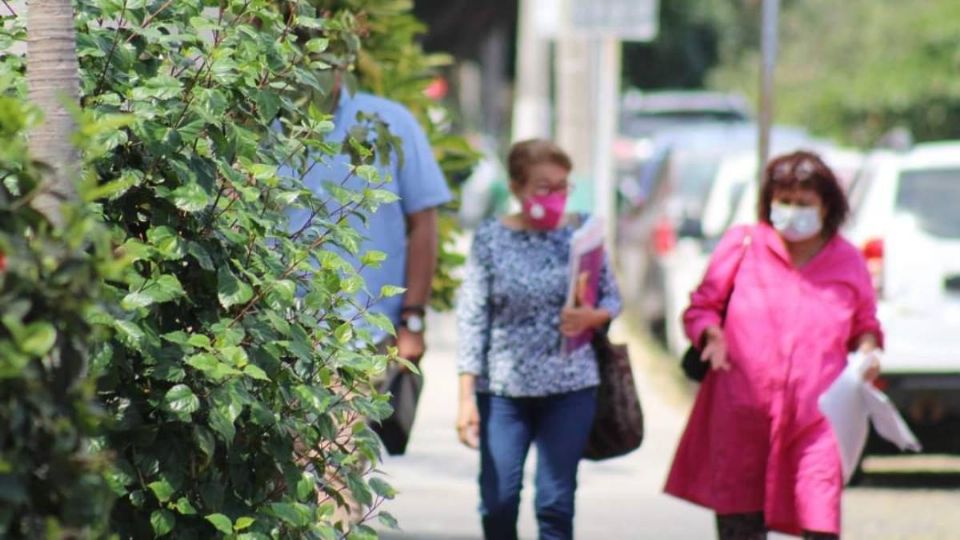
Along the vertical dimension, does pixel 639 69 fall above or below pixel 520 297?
below

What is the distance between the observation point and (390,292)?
13.8 feet

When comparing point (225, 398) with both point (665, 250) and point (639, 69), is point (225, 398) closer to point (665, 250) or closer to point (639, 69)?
point (665, 250)

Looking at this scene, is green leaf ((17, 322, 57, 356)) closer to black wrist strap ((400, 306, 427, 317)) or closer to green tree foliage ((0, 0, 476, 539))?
green tree foliage ((0, 0, 476, 539))

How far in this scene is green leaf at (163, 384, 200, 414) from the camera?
3.65 metres

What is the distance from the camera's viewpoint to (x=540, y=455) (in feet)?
21.5

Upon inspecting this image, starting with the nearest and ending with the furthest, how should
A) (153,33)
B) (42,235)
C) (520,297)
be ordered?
1. (42,235)
2. (153,33)
3. (520,297)

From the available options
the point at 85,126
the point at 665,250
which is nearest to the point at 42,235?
the point at 85,126

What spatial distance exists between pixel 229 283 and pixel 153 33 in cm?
51

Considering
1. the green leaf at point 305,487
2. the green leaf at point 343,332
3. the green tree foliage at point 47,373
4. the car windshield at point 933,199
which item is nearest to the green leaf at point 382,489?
the green leaf at point 305,487

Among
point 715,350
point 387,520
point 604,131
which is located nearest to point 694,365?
point 715,350

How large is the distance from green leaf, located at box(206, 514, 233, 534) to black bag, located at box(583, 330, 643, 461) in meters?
3.06

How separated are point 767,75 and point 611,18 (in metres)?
5.44

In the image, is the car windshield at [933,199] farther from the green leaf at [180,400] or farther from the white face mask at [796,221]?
the green leaf at [180,400]

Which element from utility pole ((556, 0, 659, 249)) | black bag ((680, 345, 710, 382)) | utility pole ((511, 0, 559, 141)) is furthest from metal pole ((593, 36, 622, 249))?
black bag ((680, 345, 710, 382))
